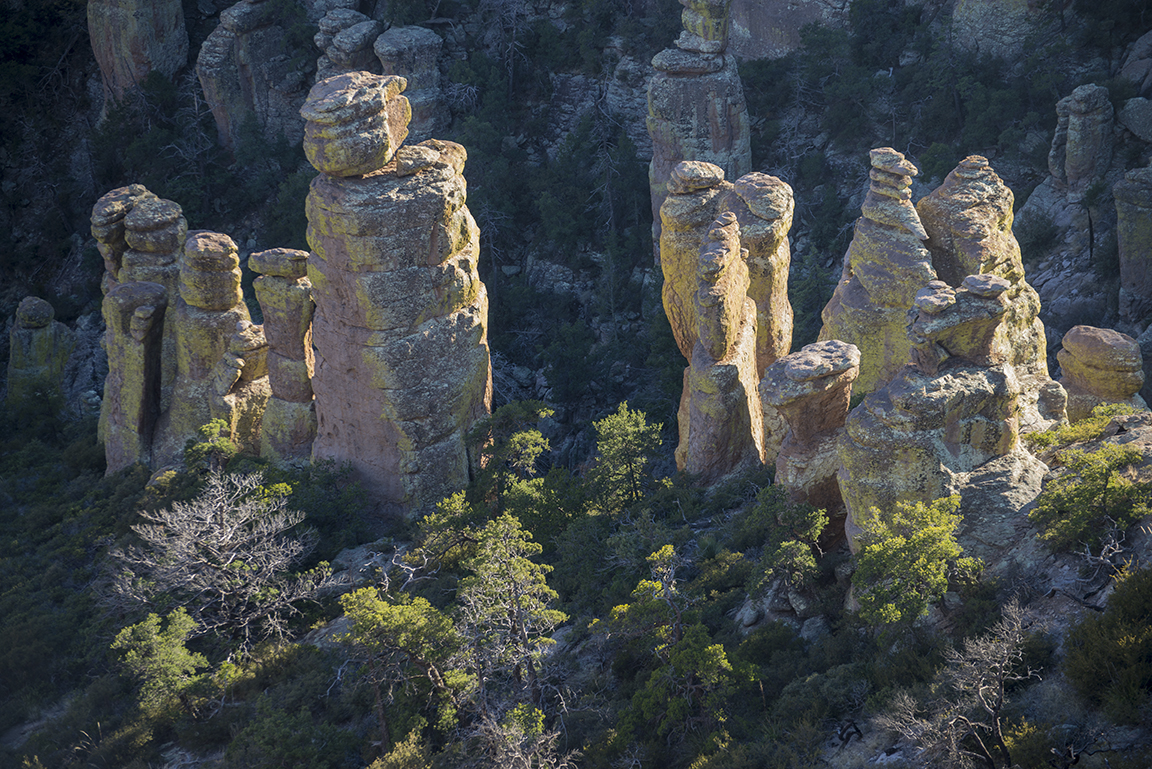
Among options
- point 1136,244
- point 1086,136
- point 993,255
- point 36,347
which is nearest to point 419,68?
point 36,347

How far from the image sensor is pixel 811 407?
760 inches

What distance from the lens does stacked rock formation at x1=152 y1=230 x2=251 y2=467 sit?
95.1ft

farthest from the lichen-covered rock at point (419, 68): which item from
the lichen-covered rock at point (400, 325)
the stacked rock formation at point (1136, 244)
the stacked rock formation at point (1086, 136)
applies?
the stacked rock formation at point (1136, 244)

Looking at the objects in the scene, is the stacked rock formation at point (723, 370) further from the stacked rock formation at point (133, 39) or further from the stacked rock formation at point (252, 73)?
the stacked rock formation at point (133, 39)

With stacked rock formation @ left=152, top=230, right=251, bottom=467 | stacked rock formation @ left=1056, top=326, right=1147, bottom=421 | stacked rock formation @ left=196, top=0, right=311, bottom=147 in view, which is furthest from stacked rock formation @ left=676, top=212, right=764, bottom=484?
stacked rock formation @ left=196, top=0, right=311, bottom=147

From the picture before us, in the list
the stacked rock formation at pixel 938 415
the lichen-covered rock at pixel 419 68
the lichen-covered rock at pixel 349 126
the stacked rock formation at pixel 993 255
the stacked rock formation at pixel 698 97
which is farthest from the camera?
the lichen-covered rock at pixel 419 68

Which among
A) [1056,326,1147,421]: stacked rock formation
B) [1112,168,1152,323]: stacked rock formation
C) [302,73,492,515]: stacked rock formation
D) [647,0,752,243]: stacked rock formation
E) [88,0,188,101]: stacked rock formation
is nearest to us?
[1056,326,1147,421]: stacked rock formation

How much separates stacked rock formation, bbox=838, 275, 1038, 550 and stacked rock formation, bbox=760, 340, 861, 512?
5.76 ft

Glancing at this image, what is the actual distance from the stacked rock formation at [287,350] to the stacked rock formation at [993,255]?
55.7 ft

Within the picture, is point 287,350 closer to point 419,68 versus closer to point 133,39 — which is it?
point 419,68

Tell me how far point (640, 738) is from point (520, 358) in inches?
1139

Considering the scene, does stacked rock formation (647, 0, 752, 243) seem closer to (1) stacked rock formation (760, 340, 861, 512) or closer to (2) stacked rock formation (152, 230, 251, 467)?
(2) stacked rock formation (152, 230, 251, 467)

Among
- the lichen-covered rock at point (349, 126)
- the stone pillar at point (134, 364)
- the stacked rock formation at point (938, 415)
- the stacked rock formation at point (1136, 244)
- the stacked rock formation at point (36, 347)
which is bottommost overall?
the stacked rock formation at point (36, 347)

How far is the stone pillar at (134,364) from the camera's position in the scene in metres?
30.7
